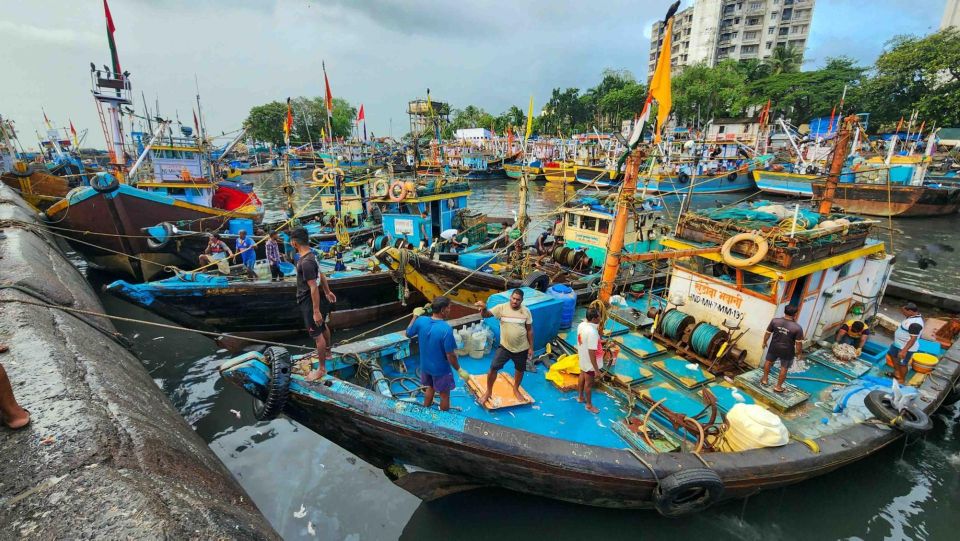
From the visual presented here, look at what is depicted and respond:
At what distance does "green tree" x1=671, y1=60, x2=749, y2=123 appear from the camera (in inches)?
2013

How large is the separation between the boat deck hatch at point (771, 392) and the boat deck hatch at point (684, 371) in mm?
451

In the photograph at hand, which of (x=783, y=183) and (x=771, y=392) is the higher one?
(x=783, y=183)

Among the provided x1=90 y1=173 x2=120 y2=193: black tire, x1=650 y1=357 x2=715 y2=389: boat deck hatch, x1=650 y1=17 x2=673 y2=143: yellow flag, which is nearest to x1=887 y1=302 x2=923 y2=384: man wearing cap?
x1=650 y1=357 x2=715 y2=389: boat deck hatch

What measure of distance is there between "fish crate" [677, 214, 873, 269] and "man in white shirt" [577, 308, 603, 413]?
2.99 meters

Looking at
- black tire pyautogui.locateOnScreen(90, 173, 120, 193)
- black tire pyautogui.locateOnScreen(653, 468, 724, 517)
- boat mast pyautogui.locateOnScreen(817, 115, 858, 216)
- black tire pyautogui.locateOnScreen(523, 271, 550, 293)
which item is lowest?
black tire pyautogui.locateOnScreen(653, 468, 724, 517)

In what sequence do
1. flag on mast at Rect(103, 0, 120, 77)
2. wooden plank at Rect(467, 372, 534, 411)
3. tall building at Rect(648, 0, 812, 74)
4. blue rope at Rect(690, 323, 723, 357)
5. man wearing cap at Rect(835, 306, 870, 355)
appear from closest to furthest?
wooden plank at Rect(467, 372, 534, 411), blue rope at Rect(690, 323, 723, 357), man wearing cap at Rect(835, 306, 870, 355), flag on mast at Rect(103, 0, 120, 77), tall building at Rect(648, 0, 812, 74)

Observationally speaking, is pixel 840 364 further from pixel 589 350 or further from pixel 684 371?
pixel 589 350

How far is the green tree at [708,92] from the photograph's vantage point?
5112cm

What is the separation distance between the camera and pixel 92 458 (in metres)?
3.40

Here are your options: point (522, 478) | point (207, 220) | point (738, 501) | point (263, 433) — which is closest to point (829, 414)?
point (738, 501)

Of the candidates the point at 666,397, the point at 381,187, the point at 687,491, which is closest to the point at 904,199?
the point at 666,397

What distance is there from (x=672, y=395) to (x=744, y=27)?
8679 cm

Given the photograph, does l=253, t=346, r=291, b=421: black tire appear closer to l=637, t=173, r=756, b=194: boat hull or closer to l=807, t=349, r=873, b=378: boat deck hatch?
l=807, t=349, r=873, b=378: boat deck hatch

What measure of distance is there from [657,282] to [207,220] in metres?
17.2
